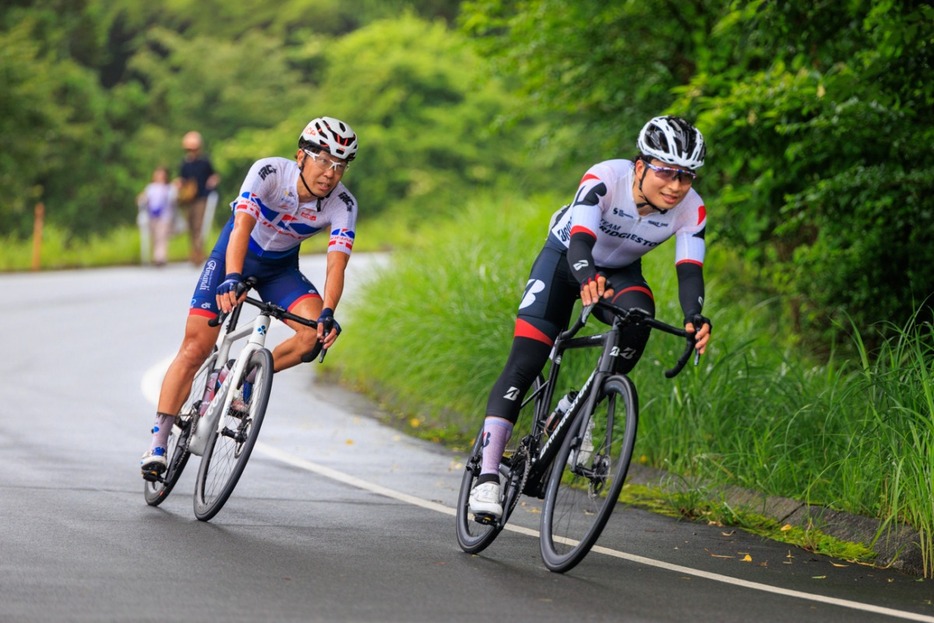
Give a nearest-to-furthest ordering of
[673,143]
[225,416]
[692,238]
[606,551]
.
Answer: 1. [673,143]
2. [692,238]
3. [606,551]
4. [225,416]

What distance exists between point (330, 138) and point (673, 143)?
6.33 ft

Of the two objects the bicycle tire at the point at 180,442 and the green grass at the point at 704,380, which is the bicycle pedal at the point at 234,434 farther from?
the green grass at the point at 704,380

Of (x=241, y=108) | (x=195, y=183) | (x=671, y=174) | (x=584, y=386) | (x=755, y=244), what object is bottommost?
(x=584, y=386)

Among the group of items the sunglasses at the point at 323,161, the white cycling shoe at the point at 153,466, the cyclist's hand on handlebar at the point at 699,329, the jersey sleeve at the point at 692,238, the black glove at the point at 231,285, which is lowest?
the white cycling shoe at the point at 153,466

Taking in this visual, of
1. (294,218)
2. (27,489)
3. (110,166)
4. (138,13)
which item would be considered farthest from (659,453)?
(138,13)

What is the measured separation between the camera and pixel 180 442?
26.9ft

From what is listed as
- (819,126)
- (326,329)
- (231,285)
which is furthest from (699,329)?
(819,126)

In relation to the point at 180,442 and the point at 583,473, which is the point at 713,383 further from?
the point at 180,442

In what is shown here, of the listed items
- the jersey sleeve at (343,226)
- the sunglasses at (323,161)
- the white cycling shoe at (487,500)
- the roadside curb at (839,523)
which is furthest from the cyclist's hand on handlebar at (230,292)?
the roadside curb at (839,523)

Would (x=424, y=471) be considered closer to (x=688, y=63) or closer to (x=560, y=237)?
(x=560, y=237)

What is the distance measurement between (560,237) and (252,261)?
1909 millimetres

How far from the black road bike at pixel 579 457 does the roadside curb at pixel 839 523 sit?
60.5 inches

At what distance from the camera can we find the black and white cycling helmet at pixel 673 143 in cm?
684

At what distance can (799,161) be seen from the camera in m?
10.4
